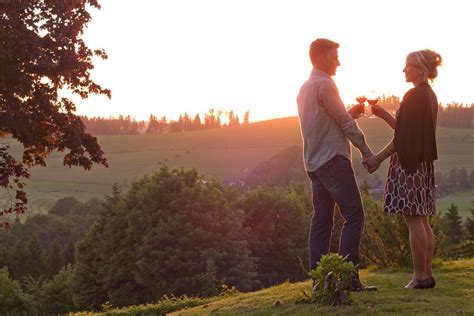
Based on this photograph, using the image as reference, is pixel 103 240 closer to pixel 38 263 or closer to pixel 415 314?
pixel 38 263

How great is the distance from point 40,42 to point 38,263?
65.5 m

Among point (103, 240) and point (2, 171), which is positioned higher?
point (2, 171)

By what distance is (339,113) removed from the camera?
6.46 meters

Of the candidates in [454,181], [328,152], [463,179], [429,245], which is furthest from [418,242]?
[463,179]

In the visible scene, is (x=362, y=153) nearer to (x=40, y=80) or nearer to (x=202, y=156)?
(x=40, y=80)

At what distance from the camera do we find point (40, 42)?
11984 millimetres

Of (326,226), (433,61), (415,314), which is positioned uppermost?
(433,61)

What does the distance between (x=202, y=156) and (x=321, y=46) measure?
168 meters

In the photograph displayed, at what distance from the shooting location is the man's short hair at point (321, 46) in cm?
668

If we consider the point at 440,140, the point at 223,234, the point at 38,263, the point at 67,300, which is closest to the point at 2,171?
the point at 223,234

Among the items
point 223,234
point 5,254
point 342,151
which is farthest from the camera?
point 5,254

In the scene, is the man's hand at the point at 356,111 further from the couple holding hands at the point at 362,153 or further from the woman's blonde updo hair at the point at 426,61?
the woman's blonde updo hair at the point at 426,61

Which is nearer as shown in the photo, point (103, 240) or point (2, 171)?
point (2, 171)

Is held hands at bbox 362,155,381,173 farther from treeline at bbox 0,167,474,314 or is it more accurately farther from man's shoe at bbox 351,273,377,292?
treeline at bbox 0,167,474,314
